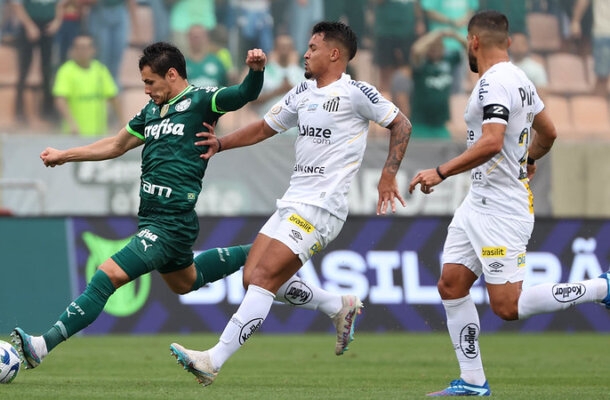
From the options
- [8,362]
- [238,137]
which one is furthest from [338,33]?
[8,362]

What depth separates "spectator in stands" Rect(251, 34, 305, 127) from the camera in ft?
59.4

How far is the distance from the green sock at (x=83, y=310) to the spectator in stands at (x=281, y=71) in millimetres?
10059

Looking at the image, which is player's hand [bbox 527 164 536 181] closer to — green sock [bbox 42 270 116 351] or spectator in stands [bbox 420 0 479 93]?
green sock [bbox 42 270 116 351]

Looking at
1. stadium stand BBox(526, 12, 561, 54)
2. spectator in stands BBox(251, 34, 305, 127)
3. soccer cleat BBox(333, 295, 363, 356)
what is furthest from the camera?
stadium stand BBox(526, 12, 561, 54)

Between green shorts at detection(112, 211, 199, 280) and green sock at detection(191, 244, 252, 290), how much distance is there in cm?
38

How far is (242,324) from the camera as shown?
26.5 ft

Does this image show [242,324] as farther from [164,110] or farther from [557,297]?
[557,297]

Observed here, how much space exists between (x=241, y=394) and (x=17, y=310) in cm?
737

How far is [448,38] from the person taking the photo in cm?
1856

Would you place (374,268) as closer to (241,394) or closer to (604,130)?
(604,130)

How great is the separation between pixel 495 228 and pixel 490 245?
0.12 m

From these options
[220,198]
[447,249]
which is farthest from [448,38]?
[447,249]

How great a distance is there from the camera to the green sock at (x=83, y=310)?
8102 millimetres

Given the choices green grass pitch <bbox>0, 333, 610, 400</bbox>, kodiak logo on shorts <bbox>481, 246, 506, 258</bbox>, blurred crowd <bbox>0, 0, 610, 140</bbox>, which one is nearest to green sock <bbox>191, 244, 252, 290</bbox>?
green grass pitch <bbox>0, 333, 610, 400</bbox>
